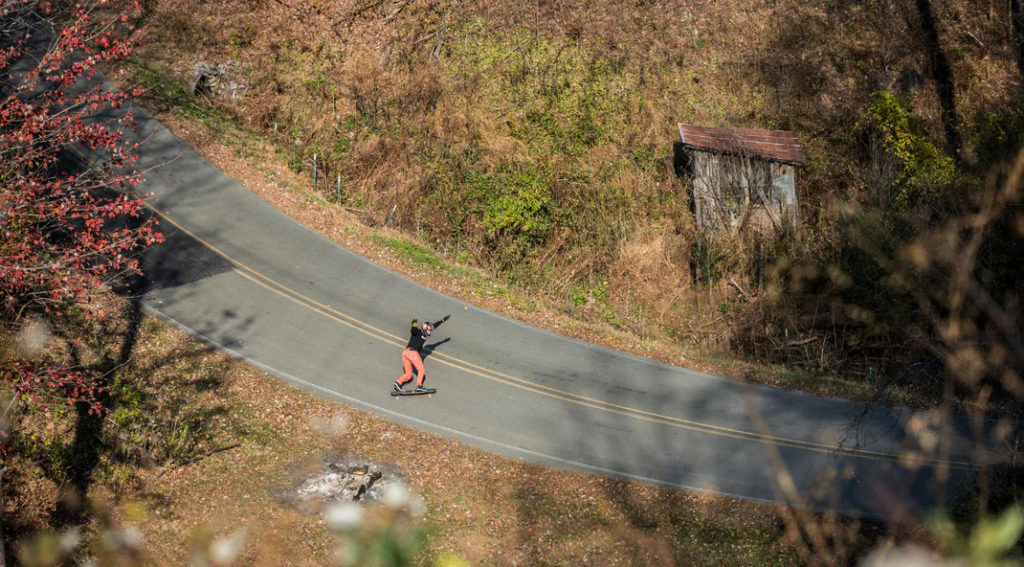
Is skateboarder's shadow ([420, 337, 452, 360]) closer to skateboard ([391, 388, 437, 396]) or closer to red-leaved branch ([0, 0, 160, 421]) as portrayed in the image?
skateboard ([391, 388, 437, 396])

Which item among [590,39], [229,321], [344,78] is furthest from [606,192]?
[229,321]

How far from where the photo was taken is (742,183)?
2761 centimetres

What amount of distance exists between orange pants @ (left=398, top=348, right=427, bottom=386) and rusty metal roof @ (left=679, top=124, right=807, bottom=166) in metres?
15.3

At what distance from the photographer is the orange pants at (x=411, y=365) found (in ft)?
56.9

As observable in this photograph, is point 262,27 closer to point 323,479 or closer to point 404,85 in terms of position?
point 404,85

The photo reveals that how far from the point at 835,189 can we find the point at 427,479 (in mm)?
22308

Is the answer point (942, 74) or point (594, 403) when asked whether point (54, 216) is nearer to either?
point (594, 403)

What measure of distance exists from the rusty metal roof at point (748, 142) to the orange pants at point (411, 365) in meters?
15.3

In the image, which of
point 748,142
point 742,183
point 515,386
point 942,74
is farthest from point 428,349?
point 942,74

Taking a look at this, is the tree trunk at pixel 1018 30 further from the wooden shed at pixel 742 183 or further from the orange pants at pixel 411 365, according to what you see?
the orange pants at pixel 411 365

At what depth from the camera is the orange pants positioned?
682 inches

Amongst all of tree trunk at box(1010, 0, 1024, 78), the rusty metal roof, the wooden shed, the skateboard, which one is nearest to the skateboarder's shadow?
the skateboard

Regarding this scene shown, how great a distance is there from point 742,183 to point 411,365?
621 inches

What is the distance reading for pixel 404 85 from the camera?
30.9 meters
